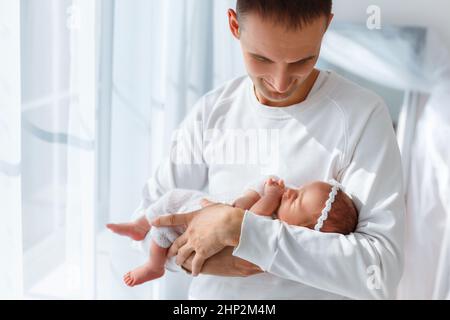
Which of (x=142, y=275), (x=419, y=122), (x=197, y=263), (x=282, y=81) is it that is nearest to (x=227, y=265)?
(x=197, y=263)

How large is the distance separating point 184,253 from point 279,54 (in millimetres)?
317

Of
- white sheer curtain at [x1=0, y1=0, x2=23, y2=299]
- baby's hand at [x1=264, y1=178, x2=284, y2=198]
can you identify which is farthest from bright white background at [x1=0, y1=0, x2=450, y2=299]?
baby's hand at [x1=264, y1=178, x2=284, y2=198]

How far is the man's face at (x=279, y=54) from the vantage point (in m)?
0.80

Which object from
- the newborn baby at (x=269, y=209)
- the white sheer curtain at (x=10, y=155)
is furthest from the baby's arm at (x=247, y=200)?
the white sheer curtain at (x=10, y=155)

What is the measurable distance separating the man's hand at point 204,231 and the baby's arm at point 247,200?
0.12 feet

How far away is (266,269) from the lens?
2.79 feet

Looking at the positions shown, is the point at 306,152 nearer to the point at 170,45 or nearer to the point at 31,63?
the point at 170,45

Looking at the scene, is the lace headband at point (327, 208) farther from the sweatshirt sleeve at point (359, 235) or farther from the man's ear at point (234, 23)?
the man's ear at point (234, 23)

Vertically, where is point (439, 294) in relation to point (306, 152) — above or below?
below

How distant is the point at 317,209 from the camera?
843 mm

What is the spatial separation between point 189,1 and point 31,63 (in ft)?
0.96

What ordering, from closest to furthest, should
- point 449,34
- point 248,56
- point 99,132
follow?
1. point 248,56
2. point 449,34
3. point 99,132

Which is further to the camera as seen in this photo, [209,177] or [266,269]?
[209,177]
